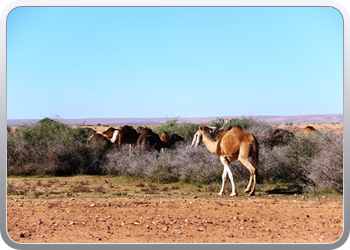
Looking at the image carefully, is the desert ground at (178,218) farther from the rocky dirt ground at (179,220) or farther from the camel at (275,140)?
the camel at (275,140)

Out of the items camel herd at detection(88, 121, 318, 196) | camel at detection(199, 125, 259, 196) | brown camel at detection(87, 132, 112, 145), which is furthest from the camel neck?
brown camel at detection(87, 132, 112, 145)

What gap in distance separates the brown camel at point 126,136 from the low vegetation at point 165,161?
569mm

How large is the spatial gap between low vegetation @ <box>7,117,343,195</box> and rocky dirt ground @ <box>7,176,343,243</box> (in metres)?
1.75

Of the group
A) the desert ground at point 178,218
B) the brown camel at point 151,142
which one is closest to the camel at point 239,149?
the desert ground at point 178,218

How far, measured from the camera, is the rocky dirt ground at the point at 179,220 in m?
7.77

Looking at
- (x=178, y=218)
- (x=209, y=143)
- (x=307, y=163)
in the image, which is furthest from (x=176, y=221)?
(x=307, y=163)

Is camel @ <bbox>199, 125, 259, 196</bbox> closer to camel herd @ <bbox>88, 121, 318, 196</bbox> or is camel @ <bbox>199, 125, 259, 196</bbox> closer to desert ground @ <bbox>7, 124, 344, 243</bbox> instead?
camel herd @ <bbox>88, 121, 318, 196</bbox>

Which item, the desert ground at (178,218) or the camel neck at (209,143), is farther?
the camel neck at (209,143)

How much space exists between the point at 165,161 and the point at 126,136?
4.96 metres

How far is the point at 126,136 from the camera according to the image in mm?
21859

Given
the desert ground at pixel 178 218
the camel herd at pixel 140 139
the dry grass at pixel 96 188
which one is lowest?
→ the dry grass at pixel 96 188

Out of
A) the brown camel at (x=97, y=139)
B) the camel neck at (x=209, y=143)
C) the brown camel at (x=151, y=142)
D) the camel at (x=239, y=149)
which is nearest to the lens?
the camel at (x=239, y=149)

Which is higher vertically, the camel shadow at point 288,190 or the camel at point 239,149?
the camel at point 239,149
